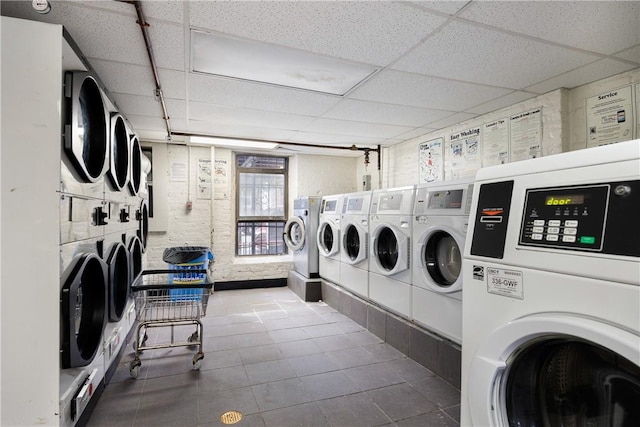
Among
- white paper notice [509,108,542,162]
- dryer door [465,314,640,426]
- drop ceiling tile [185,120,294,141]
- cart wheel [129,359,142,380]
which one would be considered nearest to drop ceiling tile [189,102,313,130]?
drop ceiling tile [185,120,294,141]

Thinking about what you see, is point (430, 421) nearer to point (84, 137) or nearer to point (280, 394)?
point (280, 394)

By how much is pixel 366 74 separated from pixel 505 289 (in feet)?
6.38

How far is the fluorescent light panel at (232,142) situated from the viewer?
4570mm

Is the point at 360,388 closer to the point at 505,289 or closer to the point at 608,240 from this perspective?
the point at 505,289

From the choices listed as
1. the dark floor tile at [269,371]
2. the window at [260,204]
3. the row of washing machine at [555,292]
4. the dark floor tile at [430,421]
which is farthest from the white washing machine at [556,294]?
the window at [260,204]

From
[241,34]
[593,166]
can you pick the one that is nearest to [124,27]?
[241,34]

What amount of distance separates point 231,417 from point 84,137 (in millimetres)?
1960

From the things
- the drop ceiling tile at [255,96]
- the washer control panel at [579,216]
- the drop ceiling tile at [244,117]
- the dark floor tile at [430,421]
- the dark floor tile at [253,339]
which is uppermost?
the drop ceiling tile at [244,117]

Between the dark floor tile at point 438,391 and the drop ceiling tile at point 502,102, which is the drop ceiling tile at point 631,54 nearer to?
the drop ceiling tile at point 502,102

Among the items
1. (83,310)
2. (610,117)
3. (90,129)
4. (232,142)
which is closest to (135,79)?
(90,129)

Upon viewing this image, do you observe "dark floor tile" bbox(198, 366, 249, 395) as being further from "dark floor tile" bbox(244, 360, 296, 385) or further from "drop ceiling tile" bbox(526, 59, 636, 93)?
"drop ceiling tile" bbox(526, 59, 636, 93)

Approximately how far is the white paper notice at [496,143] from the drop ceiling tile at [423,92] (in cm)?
38

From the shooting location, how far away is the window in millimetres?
5672

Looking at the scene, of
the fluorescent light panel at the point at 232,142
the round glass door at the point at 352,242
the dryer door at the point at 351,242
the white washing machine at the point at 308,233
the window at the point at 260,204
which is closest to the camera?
the dryer door at the point at 351,242
